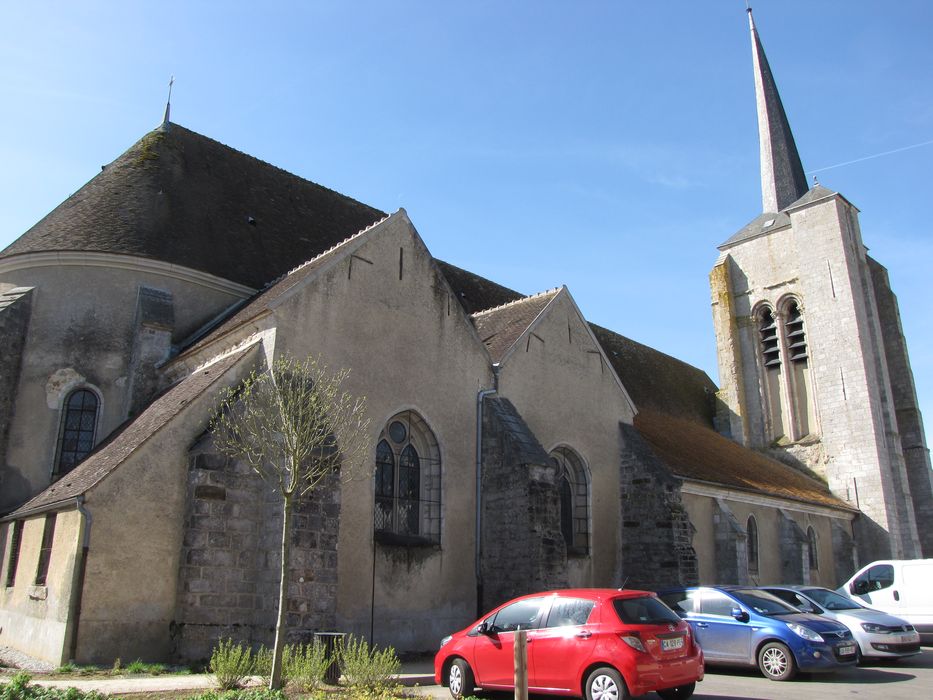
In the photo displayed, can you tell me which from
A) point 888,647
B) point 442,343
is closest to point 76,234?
point 442,343

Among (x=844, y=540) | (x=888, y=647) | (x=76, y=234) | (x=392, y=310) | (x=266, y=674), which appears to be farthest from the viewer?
(x=844, y=540)

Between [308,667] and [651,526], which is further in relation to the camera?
[651,526]

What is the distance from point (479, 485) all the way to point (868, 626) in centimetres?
665

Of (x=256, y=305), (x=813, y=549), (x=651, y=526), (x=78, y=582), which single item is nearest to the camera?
(x=78, y=582)

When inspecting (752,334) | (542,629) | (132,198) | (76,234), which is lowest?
(542,629)

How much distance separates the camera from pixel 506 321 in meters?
17.5

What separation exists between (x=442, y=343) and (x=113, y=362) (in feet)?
20.4

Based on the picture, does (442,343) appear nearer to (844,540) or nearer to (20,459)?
(20,459)

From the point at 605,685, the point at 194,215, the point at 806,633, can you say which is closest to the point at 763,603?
the point at 806,633

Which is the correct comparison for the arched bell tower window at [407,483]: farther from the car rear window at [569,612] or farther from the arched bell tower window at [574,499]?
the car rear window at [569,612]

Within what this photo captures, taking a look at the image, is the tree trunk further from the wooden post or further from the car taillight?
the car taillight

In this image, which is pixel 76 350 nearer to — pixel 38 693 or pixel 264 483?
pixel 264 483

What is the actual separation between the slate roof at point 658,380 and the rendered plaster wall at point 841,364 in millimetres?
1964

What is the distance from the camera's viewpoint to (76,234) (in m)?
15.2
